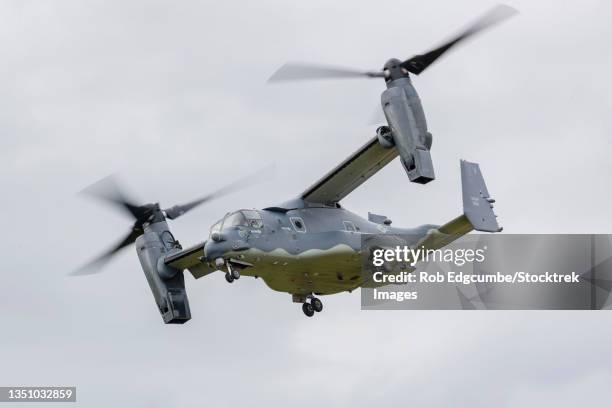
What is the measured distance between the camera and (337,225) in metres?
46.1

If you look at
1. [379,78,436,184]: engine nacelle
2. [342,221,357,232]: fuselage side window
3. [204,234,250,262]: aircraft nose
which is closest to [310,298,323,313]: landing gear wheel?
[342,221,357,232]: fuselage side window

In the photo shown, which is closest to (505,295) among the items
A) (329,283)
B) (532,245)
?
(532,245)

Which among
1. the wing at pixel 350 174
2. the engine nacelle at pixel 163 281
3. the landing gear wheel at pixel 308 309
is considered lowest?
the landing gear wheel at pixel 308 309

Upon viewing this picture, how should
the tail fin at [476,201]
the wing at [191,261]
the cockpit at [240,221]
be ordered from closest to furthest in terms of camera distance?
the cockpit at [240,221] → the tail fin at [476,201] → the wing at [191,261]

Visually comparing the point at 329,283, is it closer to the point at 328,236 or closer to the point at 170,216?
the point at 328,236

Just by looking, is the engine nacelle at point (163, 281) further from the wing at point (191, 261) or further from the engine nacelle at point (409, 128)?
the engine nacelle at point (409, 128)

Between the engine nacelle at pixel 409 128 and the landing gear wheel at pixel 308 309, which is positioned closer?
the engine nacelle at pixel 409 128

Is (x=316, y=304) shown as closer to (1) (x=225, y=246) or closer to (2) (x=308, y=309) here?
(2) (x=308, y=309)

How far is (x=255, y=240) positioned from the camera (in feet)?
145

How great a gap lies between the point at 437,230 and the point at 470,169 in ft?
7.55

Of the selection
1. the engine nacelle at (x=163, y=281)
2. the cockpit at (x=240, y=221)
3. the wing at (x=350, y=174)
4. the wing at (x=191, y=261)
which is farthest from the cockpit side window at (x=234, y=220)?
the engine nacelle at (x=163, y=281)

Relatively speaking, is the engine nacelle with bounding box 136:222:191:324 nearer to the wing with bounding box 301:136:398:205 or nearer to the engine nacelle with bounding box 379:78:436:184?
the wing with bounding box 301:136:398:205

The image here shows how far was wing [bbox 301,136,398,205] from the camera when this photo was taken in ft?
147

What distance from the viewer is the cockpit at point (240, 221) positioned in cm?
4441
